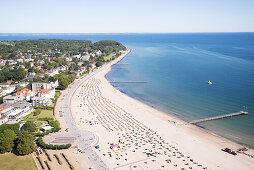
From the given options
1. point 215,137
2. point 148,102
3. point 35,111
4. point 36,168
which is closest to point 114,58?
point 148,102

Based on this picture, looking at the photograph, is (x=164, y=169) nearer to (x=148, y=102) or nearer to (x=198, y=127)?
(x=198, y=127)

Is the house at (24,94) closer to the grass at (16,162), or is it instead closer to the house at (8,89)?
the house at (8,89)

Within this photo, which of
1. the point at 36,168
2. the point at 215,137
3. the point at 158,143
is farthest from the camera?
the point at 215,137

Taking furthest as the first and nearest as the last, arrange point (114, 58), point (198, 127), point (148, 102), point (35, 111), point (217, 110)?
point (114, 58) → point (148, 102) → point (217, 110) → point (35, 111) → point (198, 127)

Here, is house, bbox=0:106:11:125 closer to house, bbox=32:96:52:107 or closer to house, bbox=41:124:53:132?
house, bbox=32:96:52:107

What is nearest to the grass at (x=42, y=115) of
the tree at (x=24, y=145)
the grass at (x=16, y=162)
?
the tree at (x=24, y=145)

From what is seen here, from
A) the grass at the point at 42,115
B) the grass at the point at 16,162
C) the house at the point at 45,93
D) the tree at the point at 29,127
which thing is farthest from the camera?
the house at the point at 45,93

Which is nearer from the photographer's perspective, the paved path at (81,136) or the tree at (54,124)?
the paved path at (81,136)

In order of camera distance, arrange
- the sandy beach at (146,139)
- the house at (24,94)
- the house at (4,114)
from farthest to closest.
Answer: the house at (24,94) → the house at (4,114) → the sandy beach at (146,139)
